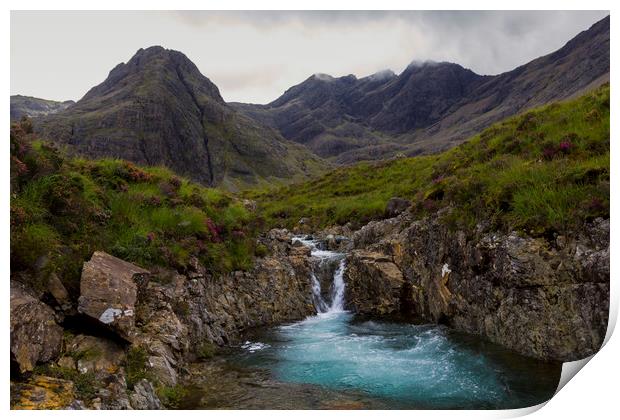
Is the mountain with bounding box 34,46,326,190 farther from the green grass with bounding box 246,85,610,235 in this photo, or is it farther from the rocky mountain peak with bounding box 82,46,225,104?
the green grass with bounding box 246,85,610,235

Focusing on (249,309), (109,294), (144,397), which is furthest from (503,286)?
(109,294)

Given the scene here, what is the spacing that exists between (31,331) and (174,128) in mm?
127473

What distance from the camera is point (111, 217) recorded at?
11.9m

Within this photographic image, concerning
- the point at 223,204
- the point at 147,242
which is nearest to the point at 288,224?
the point at 223,204

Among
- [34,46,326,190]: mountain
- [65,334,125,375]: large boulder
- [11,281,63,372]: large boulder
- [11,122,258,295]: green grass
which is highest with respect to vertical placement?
[34,46,326,190]: mountain

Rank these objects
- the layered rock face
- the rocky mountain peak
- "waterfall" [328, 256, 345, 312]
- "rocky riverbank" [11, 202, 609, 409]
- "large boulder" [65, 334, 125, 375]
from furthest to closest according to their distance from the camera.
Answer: the rocky mountain peak < "waterfall" [328, 256, 345, 312] < the layered rock face < "large boulder" [65, 334, 125, 375] < "rocky riverbank" [11, 202, 609, 409]

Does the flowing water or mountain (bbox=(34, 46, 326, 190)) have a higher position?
mountain (bbox=(34, 46, 326, 190))

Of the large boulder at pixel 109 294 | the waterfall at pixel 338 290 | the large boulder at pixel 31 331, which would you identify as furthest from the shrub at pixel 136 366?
the waterfall at pixel 338 290

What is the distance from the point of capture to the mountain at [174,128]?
106m

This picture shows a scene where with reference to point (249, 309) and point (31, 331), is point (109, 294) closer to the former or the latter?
point (31, 331)

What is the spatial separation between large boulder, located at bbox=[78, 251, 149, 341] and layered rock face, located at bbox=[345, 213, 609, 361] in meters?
9.94

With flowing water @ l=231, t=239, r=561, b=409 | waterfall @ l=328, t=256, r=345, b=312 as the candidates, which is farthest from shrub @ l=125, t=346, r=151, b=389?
waterfall @ l=328, t=256, r=345, b=312

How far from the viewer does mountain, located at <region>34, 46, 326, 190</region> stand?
106375 millimetres

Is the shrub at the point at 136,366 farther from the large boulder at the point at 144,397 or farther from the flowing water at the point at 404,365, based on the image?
the flowing water at the point at 404,365
